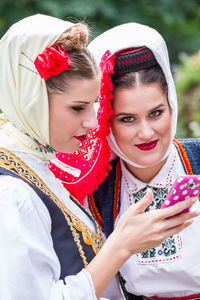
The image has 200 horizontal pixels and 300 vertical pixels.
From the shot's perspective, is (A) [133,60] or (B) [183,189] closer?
(B) [183,189]

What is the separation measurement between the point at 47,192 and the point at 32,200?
21 centimetres

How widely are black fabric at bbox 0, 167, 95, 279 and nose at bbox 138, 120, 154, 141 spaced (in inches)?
25.8

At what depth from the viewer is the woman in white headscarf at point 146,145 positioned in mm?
2391

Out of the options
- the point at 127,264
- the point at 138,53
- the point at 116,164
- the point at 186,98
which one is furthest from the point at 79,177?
the point at 186,98

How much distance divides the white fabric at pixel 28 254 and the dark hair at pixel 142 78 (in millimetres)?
856

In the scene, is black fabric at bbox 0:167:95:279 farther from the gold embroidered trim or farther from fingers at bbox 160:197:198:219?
fingers at bbox 160:197:198:219

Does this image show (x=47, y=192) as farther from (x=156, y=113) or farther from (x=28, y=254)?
(x=156, y=113)

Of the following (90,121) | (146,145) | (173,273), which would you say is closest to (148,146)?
(146,145)

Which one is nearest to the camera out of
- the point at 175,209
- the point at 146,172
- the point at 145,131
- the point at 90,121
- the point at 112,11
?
the point at 175,209

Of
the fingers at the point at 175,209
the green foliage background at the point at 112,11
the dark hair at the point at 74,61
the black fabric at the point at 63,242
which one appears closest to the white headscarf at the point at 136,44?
the dark hair at the point at 74,61

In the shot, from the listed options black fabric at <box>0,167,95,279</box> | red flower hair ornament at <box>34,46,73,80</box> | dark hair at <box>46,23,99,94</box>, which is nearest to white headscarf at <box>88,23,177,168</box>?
dark hair at <box>46,23,99,94</box>

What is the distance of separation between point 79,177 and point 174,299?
83 centimetres

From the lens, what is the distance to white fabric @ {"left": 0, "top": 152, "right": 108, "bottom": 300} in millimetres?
1637

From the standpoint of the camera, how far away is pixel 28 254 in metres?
1.67
